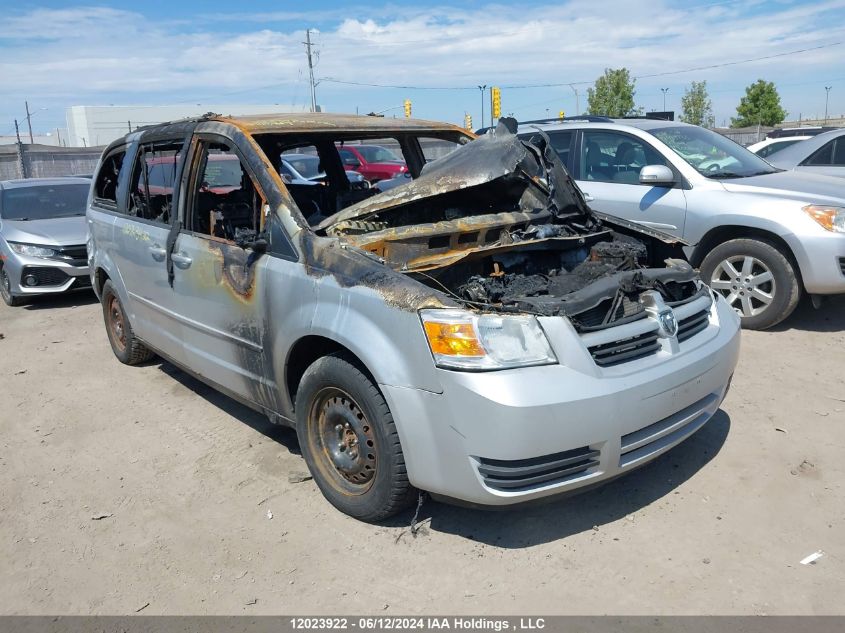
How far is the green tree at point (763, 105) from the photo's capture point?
45938 mm

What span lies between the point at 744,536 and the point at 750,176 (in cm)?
432

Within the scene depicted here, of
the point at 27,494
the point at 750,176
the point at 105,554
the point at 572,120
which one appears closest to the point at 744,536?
the point at 105,554

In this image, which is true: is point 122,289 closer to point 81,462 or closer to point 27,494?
point 81,462

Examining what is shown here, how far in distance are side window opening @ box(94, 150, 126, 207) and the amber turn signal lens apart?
3685 mm

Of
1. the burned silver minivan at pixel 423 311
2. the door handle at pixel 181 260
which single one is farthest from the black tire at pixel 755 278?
the door handle at pixel 181 260

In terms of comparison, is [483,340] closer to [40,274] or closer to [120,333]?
[120,333]

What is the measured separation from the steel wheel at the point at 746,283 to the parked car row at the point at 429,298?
0.08ft

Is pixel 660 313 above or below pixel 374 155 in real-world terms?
below

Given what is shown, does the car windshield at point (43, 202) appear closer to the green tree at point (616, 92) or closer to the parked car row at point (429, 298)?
the parked car row at point (429, 298)

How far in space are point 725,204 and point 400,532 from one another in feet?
14.1

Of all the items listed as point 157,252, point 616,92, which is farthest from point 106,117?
point 157,252

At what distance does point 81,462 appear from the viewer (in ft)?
13.6

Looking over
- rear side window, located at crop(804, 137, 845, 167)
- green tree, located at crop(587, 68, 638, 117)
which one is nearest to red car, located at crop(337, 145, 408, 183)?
rear side window, located at crop(804, 137, 845, 167)

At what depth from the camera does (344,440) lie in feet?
10.8
